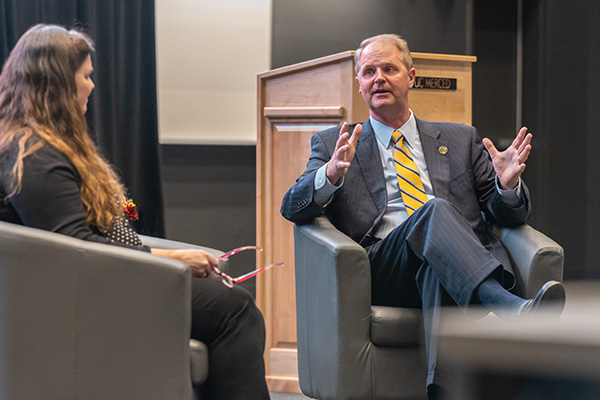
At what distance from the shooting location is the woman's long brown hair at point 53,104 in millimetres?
1916

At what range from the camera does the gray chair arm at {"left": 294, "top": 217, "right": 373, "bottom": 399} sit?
7.42 feet

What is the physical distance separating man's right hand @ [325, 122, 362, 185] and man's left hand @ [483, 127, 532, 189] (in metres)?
0.47

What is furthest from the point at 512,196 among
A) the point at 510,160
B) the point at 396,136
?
the point at 396,136

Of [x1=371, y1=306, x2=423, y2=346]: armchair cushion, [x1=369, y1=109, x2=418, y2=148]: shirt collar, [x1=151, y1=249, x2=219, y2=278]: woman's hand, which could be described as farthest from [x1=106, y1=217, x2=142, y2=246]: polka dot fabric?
[x1=369, y1=109, x2=418, y2=148]: shirt collar

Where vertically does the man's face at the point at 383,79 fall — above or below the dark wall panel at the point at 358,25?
below

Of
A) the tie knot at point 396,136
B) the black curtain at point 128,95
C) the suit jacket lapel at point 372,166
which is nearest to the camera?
the suit jacket lapel at point 372,166

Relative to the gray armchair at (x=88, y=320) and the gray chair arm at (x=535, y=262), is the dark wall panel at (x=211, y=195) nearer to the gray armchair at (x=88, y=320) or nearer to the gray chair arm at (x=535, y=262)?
the gray chair arm at (x=535, y=262)

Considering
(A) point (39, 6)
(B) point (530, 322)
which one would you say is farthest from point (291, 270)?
(B) point (530, 322)

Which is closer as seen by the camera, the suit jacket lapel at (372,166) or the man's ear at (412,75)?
the suit jacket lapel at (372,166)

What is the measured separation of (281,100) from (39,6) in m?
1.59

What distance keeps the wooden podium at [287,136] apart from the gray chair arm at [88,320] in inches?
52.4

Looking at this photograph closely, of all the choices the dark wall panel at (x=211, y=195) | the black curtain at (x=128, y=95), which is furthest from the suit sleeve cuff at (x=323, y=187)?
the dark wall panel at (x=211, y=195)

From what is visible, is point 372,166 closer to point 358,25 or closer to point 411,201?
point 411,201

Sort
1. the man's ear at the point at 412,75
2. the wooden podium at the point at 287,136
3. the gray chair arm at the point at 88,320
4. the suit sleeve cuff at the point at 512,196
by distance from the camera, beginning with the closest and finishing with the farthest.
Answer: the gray chair arm at the point at 88,320, the suit sleeve cuff at the point at 512,196, the man's ear at the point at 412,75, the wooden podium at the point at 287,136
